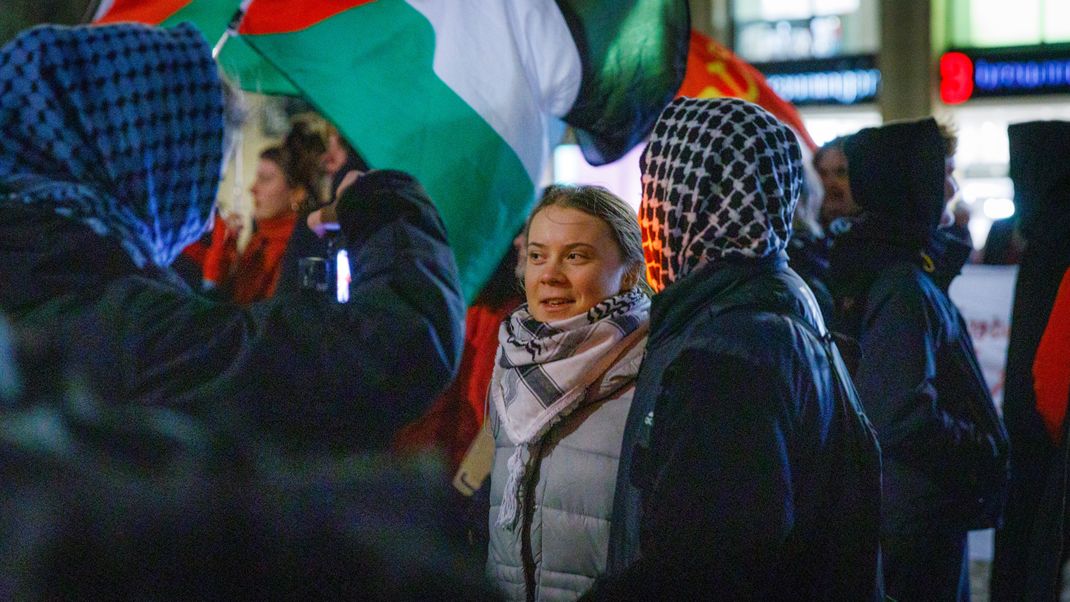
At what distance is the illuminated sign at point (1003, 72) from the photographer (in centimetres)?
1541

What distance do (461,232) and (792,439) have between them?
4.24 feet

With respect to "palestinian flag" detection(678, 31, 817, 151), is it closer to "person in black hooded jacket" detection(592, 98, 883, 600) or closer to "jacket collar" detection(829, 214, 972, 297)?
"jacket collar" detection(829, 214, 972, 297)

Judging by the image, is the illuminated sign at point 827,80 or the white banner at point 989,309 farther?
the illuminated sign at point 827,80

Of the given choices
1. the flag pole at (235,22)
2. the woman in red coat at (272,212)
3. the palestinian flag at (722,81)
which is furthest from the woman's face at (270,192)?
the palestinian flag at (722,81)

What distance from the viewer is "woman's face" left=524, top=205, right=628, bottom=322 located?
307 cm

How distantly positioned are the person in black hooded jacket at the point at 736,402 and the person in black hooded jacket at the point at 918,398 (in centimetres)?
148

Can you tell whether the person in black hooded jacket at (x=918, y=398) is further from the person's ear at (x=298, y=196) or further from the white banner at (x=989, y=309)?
the white banner at (x=989, y=309)

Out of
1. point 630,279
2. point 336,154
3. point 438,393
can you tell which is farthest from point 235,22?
point 438,393

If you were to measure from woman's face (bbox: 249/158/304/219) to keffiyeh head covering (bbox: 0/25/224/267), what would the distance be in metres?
3.04

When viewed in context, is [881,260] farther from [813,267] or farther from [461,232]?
[461,232]

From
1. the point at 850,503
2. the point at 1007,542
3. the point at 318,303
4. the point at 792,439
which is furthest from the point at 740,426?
the point at 1007,542

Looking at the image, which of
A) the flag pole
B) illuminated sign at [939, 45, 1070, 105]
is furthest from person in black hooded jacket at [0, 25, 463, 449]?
illuminated sign at [939, 45, 1070, 105]

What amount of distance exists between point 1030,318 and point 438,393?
9.84ft

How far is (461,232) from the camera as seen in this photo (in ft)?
10.5
